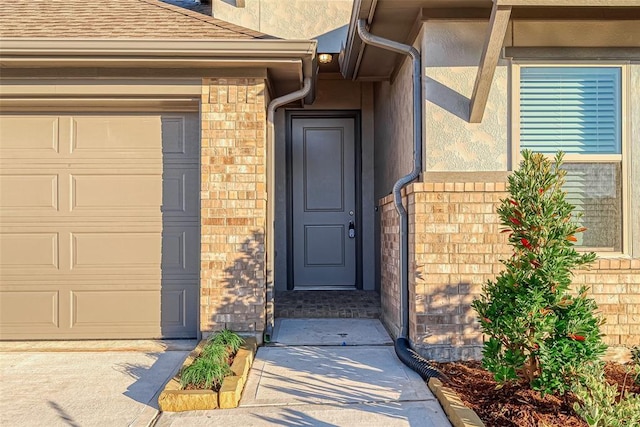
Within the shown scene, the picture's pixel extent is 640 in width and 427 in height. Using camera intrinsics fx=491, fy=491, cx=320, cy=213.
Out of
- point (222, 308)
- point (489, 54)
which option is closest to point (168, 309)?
point (222, 308)

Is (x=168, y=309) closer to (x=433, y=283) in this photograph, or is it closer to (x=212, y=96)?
(x=212, y=96)

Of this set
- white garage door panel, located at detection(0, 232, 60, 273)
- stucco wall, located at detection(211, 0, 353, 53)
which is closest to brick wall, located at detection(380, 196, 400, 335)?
stucco wall, located at detection(211, 0, 353, 53)

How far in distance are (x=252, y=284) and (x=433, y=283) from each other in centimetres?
163

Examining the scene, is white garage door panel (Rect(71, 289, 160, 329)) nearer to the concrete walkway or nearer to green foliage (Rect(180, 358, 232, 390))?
the concrete walkway

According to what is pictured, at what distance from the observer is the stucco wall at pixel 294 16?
6.58 metres

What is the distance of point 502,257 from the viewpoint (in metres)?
4.10

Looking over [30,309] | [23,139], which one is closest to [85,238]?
[30,309]

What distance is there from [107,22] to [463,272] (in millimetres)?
3988

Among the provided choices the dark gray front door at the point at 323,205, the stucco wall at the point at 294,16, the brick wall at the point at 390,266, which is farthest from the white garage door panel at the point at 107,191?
the stucco wall at the point at 294,16

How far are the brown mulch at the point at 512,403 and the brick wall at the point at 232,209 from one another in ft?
6.25

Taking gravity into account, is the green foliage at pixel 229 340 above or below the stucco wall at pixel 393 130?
below

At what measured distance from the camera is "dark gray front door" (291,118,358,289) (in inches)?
285

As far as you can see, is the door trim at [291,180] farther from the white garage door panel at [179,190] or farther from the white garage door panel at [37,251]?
the white garage door panel at [37,251]

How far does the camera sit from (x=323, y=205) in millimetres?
7262
